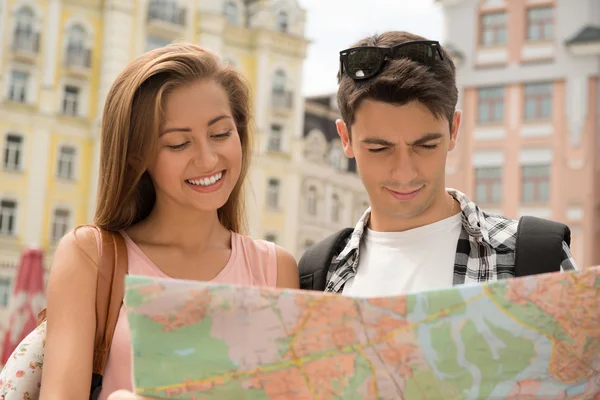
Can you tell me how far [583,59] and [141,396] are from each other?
1807 centimetres

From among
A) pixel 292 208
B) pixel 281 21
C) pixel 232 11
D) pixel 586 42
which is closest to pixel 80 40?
pixel 232 11

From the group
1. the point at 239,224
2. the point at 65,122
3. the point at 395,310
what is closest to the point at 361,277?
the point at 239,224

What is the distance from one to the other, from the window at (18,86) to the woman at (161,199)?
16.5 meters

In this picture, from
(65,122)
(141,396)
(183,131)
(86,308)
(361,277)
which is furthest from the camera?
(65,122)

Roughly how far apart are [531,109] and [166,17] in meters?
7.89

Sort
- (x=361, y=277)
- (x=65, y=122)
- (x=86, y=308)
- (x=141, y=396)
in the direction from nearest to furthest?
(x=141, y=396) → (x=86, y=308) → (x=361, y=277) → (x=65, y=122)

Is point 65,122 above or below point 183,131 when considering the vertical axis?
above

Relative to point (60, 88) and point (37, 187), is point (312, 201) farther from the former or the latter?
point (37, 187)

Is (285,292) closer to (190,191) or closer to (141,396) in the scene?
(141,396)

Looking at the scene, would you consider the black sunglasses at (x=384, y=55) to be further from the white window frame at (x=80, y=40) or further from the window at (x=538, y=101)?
the window at (x=538, y=101)

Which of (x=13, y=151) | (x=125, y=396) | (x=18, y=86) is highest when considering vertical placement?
(x=18, y=86)

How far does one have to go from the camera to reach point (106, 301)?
1621 millimetres

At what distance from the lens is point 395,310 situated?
1316 mm

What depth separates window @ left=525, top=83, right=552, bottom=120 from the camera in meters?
18.3
